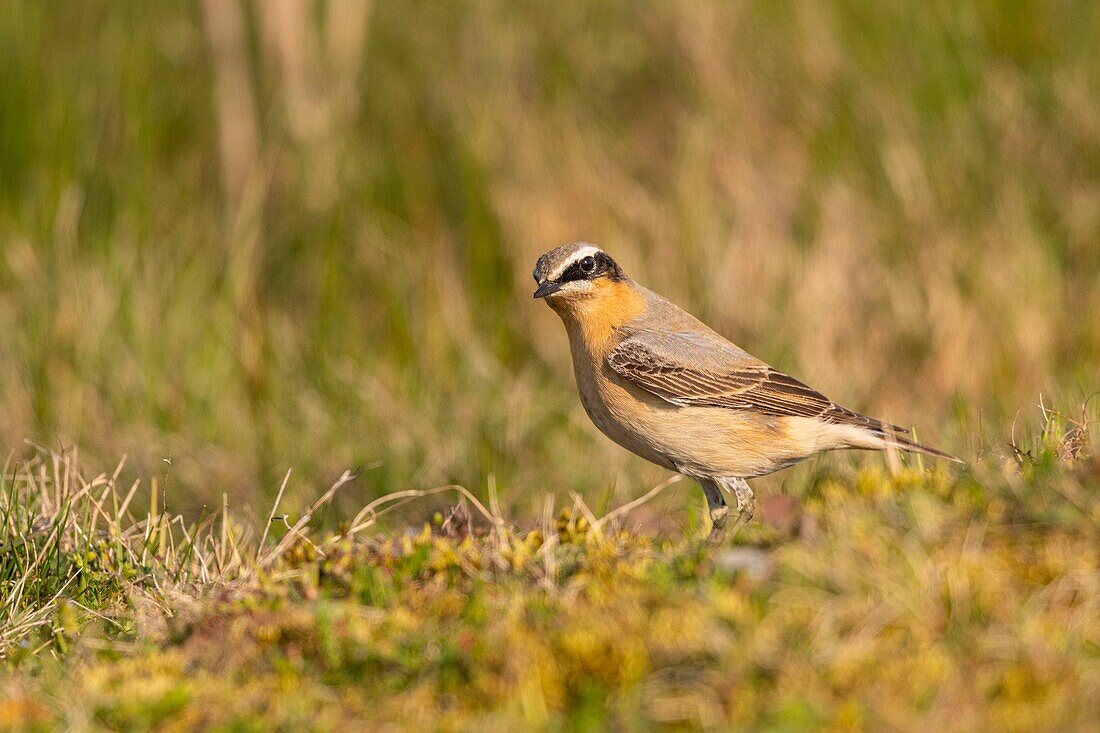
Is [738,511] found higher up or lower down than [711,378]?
lower down

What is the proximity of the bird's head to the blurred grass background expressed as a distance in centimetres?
240

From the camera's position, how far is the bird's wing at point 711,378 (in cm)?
677

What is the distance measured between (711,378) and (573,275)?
0.94 metres

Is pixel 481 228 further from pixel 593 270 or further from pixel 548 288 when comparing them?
pixel 548 288

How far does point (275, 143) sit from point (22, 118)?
2170mm

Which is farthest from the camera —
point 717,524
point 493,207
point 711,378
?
point 493,207

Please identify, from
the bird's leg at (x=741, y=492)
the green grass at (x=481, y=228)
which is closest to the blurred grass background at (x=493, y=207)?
the green grass at (x=481, y=228)

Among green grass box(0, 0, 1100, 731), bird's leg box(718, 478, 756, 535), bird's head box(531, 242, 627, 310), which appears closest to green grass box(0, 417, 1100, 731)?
green grass box(0, 0, 1100, 731)

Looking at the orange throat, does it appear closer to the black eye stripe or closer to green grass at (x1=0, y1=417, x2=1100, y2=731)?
the black eye stripe

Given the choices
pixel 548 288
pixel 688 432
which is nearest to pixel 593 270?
pixel 548 288

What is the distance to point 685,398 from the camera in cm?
677

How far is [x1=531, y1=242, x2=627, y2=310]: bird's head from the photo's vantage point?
23.4 feet

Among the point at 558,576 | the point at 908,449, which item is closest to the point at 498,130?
the point at 908,449

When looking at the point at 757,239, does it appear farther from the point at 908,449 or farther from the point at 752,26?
the point at 908,449
